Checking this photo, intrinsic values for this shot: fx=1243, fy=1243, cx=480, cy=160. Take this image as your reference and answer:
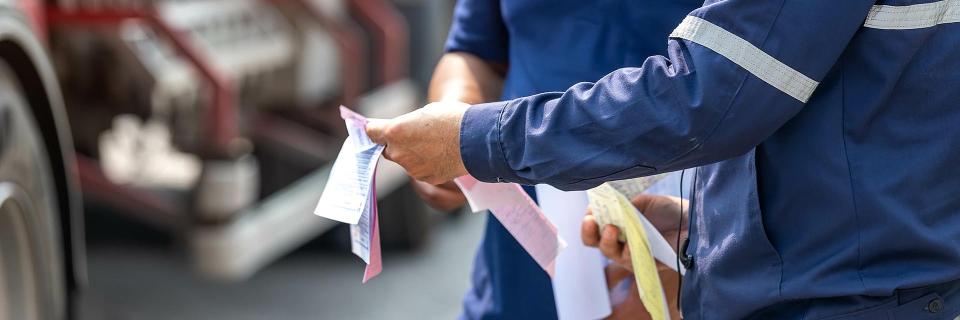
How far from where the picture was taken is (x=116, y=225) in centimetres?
536

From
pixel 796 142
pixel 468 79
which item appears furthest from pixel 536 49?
pixel 796 142

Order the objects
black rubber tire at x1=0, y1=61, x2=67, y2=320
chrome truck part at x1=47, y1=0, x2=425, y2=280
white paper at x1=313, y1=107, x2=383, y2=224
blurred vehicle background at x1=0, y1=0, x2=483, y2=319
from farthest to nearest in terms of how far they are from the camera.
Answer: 1. chrome truck part at x1=47, y1=0, x2=425, y2=280
2. blurred vehicle background at x1=0, y1=0, x2=483, y2=319
3. black rubber tire at x1=0, y1=61, x2=67, y2=320
4. white paper at x1=313, y1=107, x2=383, y2=224

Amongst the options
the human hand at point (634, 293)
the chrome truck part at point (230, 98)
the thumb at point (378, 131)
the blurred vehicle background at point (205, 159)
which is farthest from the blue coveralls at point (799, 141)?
the chrome truck part at point (230, 98)

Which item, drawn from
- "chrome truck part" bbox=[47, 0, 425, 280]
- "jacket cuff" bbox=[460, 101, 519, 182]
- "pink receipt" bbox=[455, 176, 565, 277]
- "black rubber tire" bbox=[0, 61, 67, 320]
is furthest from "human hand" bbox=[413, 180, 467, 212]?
"chrome truck part" bbox=[47, 0, 425, 280]

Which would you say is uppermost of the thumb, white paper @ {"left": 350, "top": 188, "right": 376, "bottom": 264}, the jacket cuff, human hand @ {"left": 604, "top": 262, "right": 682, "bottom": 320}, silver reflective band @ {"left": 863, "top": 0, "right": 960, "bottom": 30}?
silver reflective band @ {"left": 863, "top": 0, "right": 960, "bottom": 30}

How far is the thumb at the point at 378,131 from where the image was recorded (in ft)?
5.48

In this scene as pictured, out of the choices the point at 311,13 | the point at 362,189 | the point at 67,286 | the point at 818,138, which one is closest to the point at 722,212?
the point at 818,138

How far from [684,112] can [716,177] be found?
0.67ft

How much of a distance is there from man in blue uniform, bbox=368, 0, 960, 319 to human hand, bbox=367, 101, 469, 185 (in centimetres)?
5

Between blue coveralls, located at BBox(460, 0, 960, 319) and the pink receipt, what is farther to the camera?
the pink receipt

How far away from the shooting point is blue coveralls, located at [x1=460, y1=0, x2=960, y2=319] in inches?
52.4

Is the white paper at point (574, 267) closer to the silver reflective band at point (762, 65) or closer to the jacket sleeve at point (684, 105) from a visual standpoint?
the jacket sleeve at point (684, 105)

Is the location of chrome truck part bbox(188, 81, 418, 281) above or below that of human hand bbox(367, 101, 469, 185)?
below

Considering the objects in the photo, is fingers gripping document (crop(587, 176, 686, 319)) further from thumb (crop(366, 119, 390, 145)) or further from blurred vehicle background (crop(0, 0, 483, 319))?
blurred vehicle background (crop(0, 0, 483, 319))
